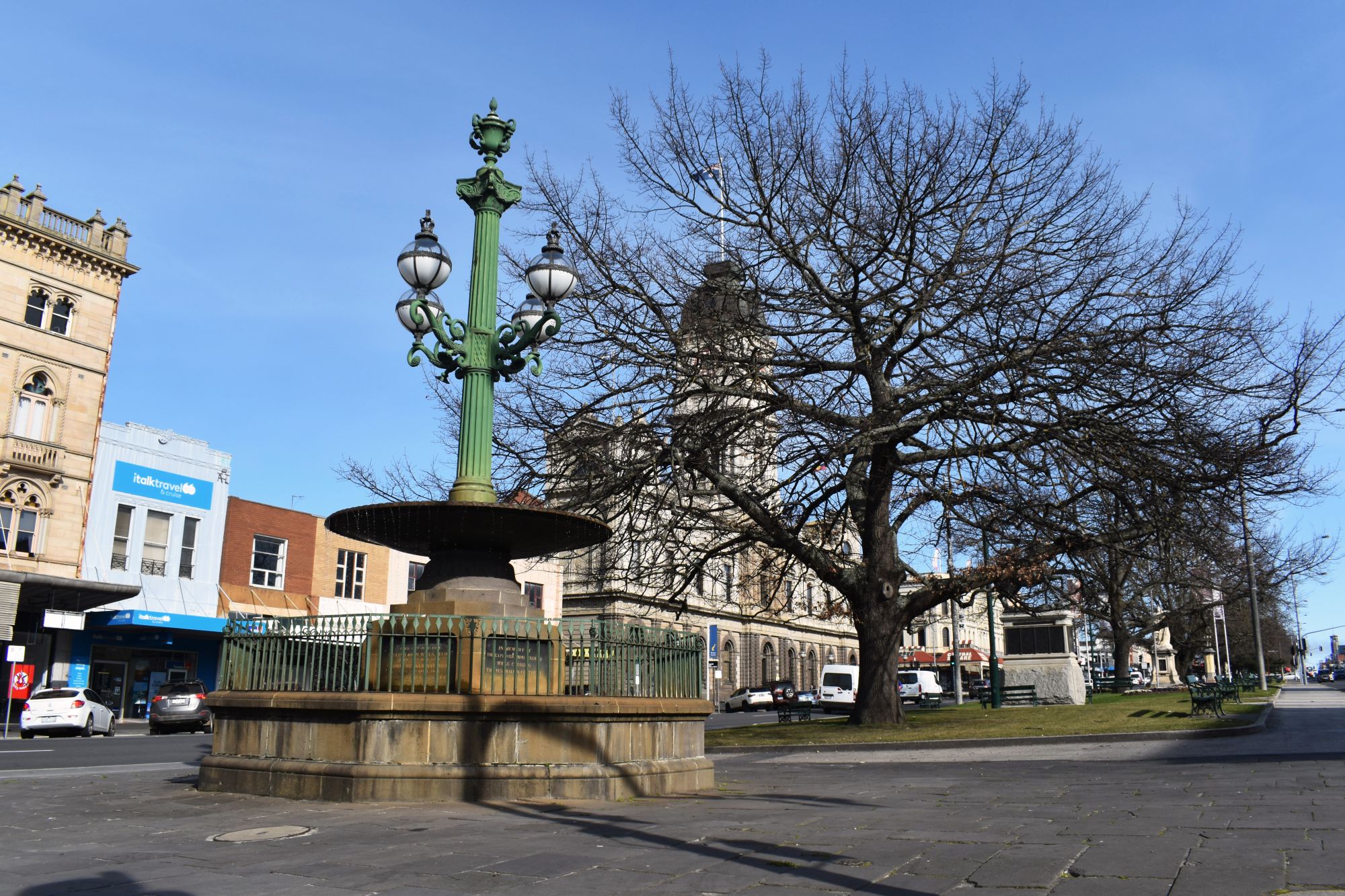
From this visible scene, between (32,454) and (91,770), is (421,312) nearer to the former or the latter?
(91,770)

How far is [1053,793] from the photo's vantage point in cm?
1033

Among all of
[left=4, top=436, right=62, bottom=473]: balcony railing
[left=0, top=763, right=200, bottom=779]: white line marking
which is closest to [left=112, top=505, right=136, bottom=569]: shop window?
[left=4, top=436, right=62, bottom=473]: balcony railing

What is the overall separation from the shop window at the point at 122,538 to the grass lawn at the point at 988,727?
23199mm

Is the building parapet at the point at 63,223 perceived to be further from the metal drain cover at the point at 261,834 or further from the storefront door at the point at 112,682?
the metal drain cover at the point at 261,834

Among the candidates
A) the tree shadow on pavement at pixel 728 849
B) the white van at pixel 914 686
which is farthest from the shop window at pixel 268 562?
the tree shadow on pavement at pixel 728 849

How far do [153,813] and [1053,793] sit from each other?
336 inches

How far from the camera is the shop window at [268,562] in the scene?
41.8 metres

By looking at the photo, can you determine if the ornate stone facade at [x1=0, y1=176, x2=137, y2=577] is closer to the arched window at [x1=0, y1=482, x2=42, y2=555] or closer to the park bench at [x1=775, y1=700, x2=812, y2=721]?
the arched window at [x1=0, y1=482, x2=42, y2=555]

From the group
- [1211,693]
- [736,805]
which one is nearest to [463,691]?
[736,805]

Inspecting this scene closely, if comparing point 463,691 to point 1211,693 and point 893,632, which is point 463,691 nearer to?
point 893,632

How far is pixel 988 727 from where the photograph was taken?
20.7 meters

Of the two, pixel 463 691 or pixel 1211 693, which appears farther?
pixel 1211 693

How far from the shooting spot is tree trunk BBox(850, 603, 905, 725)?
2105 cm

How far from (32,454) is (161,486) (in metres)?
4.98
